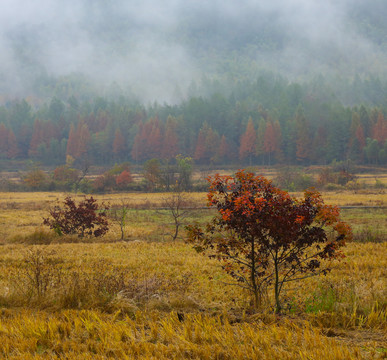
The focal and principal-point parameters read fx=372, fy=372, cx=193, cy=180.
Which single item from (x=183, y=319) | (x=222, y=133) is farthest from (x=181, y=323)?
(x=222, y=133)

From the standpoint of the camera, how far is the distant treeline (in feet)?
307

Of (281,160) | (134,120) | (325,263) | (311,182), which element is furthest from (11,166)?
(325,263)

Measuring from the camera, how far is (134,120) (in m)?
138

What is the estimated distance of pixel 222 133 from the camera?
398 ft

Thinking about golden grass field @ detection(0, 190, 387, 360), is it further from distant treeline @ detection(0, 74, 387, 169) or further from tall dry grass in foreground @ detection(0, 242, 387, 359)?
distant treeline @ detection(0, 74, 387, 169)

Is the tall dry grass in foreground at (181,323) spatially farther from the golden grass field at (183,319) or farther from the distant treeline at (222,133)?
the distant treeline at (222,133)

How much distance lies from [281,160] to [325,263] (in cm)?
8469

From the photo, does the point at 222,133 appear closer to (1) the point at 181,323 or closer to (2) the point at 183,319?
(2) the point at 183,319

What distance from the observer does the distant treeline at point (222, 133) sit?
307 feet

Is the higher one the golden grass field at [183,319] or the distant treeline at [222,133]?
the distant treeline at [222,133]

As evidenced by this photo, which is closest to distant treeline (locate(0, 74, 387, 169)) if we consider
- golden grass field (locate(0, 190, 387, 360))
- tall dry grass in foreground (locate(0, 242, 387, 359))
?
golden grass field (locate(0, 190, 387, 360))

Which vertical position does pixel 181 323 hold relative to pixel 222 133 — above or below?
below

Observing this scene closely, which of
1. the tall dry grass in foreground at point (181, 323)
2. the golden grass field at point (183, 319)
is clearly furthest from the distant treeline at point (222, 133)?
the tall dry grass in foreground at point (181, 323)

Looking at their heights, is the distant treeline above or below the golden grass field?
above
